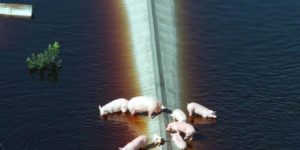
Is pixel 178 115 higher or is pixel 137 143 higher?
pixel 178 115

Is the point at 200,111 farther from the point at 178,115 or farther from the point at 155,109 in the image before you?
the point at 155,109

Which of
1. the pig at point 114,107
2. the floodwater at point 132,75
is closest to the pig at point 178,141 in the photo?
the floodwater at point 132,75

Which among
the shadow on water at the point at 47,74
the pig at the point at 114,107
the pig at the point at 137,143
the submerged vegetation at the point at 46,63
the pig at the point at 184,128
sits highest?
the submerged vegetation at the point at 46,63

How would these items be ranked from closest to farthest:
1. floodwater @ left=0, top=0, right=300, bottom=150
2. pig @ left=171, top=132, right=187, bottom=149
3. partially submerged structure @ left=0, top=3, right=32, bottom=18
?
pig @ left=171, top=132, right=187, bottom=149, floodwater @ left=0, top=0, right=300, bottom=150, partially submerged structure @ left=0, top=3, right=32, bottom=18

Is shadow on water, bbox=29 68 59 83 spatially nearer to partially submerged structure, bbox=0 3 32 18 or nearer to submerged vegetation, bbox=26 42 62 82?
submerged vegetation, bbox=26 42 62 82

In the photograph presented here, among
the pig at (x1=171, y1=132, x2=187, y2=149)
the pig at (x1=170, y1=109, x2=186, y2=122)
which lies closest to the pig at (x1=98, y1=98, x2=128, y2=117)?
the pig at (x1=170, y1=109, x2=186, y2=122)

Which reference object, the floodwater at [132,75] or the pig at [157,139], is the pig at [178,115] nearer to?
the floodwater at [132,75]

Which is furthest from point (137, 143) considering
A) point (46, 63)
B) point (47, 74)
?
point (46, 63)
